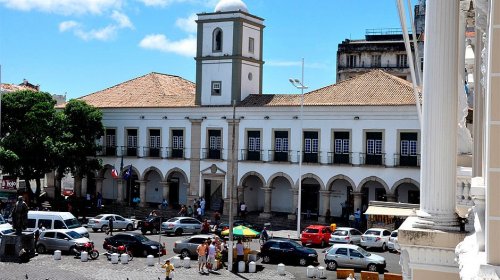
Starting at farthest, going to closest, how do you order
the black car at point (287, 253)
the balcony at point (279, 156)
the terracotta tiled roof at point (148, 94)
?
the terracotta tiled roof at point (148, 94)
the balcony at point (279, 156)
the black car at point (287, 253)

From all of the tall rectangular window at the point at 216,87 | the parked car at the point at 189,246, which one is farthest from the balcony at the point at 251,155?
the parked car at the point at 189,246

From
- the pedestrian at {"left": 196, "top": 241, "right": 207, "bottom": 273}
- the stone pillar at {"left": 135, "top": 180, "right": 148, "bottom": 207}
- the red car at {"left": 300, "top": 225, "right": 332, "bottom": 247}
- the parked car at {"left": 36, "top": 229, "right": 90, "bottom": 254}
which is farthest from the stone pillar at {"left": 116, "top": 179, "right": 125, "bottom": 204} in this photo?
the pedestrian at {"left": 196, "top": 241, "right": 207, "bottom": 273}

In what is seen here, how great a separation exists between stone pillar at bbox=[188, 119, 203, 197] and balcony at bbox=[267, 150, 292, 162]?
4855mm

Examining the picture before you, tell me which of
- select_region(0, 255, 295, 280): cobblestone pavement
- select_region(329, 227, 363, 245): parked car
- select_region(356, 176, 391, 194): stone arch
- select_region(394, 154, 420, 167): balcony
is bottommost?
select_region(0, 255, 295, 280): cobblestone pavement

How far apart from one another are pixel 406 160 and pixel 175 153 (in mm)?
14902

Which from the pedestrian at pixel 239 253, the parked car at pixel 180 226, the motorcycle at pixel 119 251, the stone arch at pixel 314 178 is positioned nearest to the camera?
the pedestrian at pixel 239 253

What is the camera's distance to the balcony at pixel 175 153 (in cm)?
4581

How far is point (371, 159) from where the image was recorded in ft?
130

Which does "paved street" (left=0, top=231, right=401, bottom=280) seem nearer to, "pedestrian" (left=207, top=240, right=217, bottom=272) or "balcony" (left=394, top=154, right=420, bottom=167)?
"pedestrian" (left=207, top=240, right=217, bottom=272)

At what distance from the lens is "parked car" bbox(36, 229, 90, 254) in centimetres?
2966

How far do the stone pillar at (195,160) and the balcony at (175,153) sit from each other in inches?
32.4

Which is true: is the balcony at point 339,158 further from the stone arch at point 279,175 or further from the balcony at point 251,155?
the balcony at point 251,155

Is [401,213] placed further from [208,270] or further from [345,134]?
[345,134]

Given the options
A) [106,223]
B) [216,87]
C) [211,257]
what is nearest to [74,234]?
[211,257]
